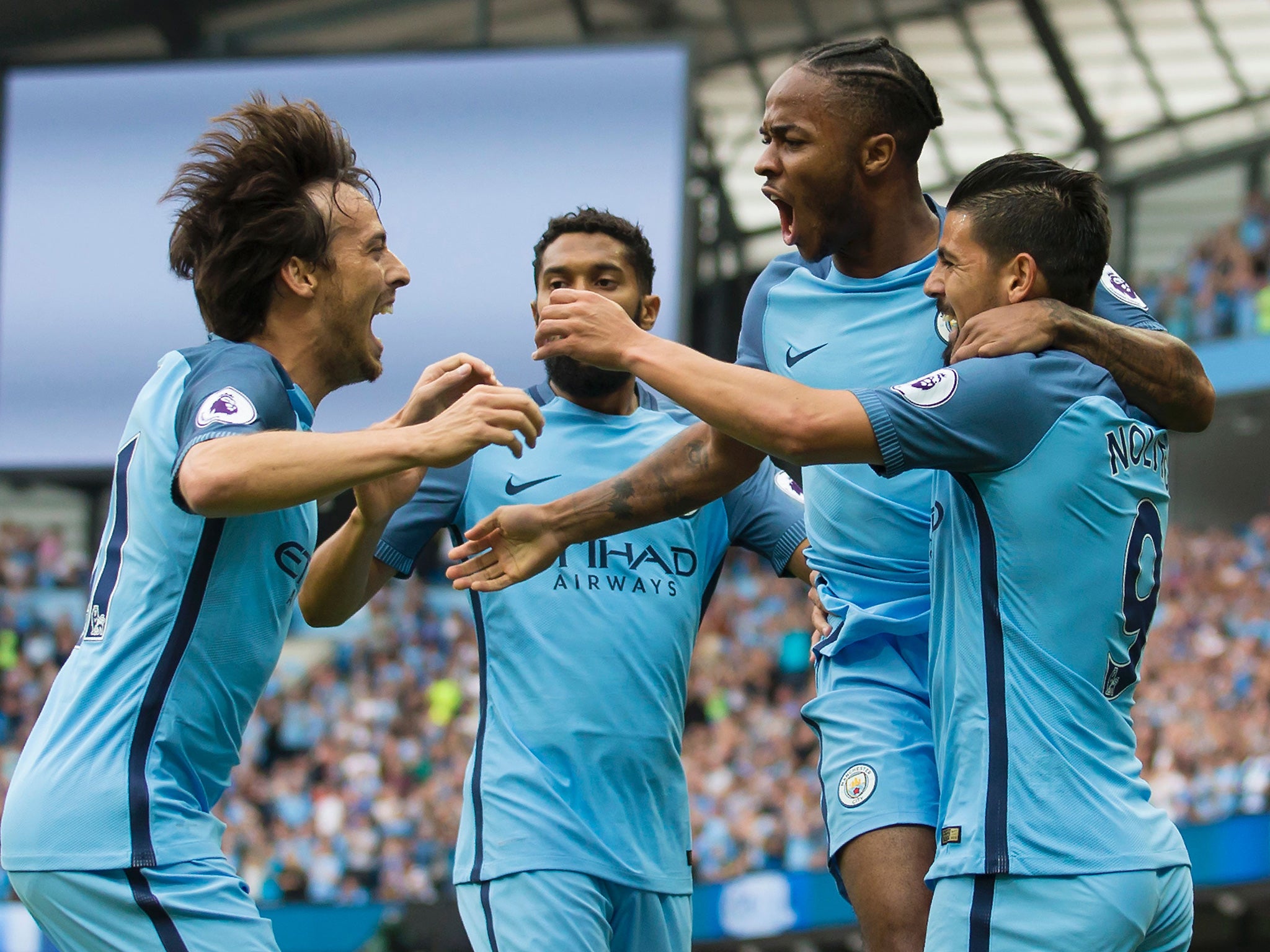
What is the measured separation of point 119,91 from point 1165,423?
18.7m

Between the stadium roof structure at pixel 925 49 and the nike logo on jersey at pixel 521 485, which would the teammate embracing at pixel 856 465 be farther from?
the stadium roof structure at pixel 925 49

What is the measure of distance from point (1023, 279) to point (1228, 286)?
2301 cm

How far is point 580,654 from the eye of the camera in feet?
13.3

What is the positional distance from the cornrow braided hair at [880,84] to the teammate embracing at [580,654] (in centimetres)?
101

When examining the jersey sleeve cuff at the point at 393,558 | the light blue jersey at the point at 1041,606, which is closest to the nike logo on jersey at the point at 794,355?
the light blue jersey at the point at 1041,606

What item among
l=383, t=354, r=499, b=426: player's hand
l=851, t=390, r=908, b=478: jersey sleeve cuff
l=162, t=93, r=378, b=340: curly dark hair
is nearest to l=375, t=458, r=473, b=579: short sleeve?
l=383, t=354, r=499, b=426: player's hand

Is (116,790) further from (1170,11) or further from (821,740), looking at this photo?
(1170,11)

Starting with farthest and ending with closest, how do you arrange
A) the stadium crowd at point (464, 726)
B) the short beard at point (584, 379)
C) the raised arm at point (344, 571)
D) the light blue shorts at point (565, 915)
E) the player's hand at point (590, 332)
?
1. the stadium crowd at point (464, 726)
2. the short beard at point (584, 379)
3. the raised arm at point (344, 571)
4. the light blue shorts at point (565, 915)
5. the player's hand at point (590, 332)

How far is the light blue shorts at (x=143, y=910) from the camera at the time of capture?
2.97 metres

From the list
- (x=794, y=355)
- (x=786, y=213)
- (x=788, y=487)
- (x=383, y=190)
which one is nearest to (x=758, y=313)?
(x=794, y=355)

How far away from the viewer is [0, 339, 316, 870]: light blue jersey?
3000mm

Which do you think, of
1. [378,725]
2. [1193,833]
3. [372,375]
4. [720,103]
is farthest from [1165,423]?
[720,103]

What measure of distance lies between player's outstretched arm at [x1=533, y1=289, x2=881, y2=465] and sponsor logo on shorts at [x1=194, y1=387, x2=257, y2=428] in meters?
0.74

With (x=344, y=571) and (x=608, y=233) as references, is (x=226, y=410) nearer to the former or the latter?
(x=344, y=571)
